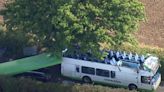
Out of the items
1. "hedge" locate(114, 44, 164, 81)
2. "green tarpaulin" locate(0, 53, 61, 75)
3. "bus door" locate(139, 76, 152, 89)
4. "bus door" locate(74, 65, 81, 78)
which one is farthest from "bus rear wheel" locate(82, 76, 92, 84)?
"bus door" locate(139, 76, 152, 89)

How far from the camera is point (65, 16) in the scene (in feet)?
70.4

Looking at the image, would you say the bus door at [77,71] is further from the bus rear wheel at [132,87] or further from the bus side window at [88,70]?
the bus rear wheel at [132,87]

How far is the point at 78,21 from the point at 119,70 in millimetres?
3078

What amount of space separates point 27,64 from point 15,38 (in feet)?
8.18

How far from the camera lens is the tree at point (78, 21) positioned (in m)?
21.6

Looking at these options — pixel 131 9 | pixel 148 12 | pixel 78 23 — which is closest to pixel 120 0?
pixel 131 9

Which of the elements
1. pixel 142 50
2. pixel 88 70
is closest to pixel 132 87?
pixel 88 70

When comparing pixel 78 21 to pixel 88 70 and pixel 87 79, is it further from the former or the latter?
pixel 87 79

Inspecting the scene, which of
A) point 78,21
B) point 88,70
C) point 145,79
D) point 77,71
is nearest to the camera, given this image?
point 78,21

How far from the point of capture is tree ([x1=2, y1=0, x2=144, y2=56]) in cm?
2161

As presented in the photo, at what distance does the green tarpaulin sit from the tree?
0.90 m

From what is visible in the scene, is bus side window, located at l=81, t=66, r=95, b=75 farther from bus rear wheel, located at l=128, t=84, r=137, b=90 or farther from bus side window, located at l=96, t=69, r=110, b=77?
bus rear wheel, located at l=128, t=84, r=137, b=90

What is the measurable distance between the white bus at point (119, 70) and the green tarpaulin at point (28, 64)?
66cm

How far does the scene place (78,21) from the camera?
21.7 m
